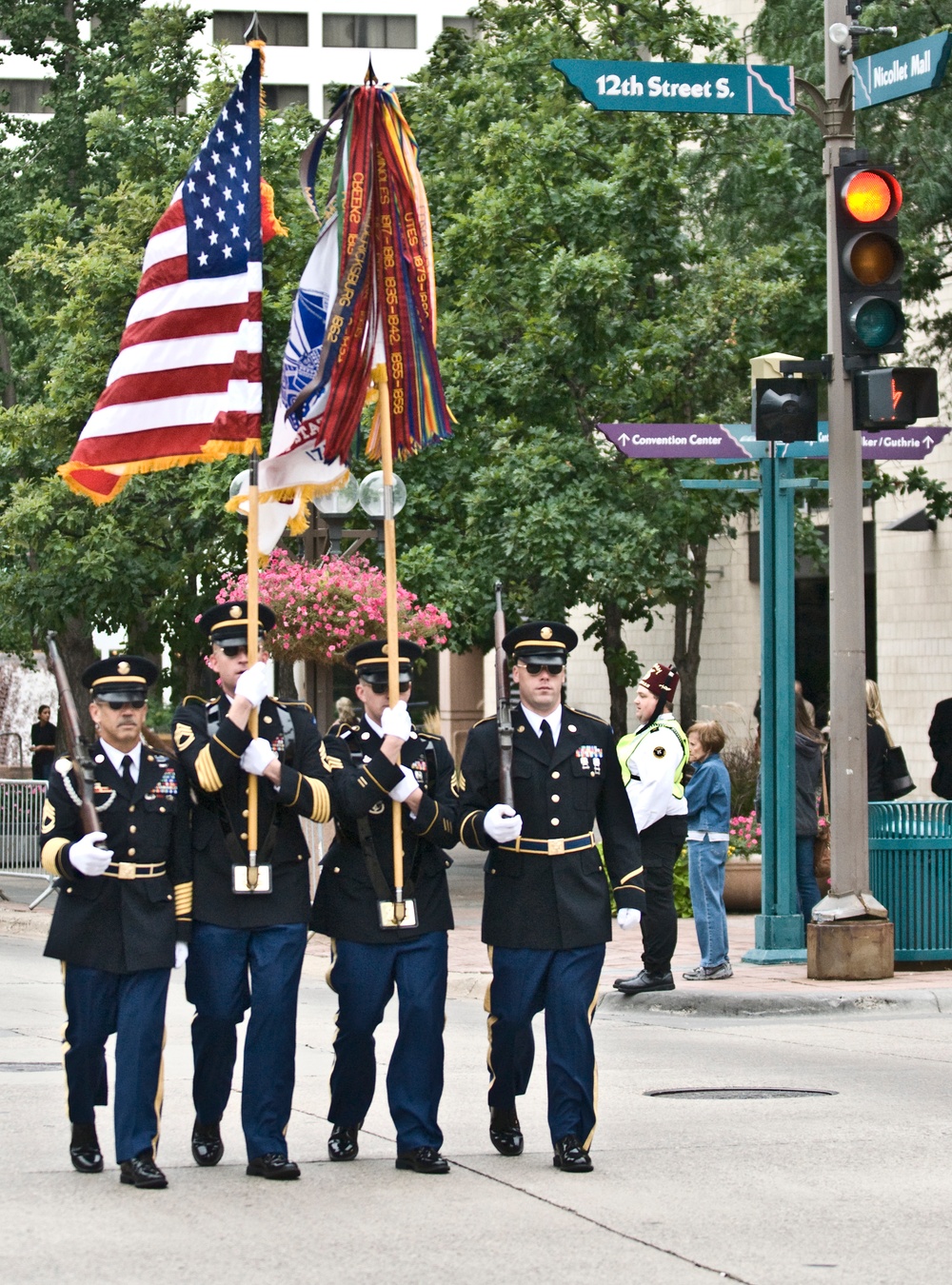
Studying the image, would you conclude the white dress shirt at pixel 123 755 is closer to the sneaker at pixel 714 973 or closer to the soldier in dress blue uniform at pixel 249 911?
the soldier in dress blue uniform at pixel 249 911

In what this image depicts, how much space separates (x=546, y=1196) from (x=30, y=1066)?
4.38 meters

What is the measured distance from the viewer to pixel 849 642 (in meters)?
13.1

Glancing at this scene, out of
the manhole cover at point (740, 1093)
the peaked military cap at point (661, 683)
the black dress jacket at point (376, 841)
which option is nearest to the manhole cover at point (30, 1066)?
the manhole cover at point (740, 1093)

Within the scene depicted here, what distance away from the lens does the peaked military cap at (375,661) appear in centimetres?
796

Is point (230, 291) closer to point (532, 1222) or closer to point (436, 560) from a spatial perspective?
point (532, 1222)

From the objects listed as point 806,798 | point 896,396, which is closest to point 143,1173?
point 896,396

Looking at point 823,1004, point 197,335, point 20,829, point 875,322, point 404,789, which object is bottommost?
point 823,1004

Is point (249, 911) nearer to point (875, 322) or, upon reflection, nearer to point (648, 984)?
point (648, 984)

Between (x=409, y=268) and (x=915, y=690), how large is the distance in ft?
68.9

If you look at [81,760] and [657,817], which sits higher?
[81,760]

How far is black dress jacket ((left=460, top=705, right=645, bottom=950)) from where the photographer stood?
775 centimetres

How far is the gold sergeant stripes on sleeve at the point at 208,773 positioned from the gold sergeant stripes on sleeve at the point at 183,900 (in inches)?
14.2

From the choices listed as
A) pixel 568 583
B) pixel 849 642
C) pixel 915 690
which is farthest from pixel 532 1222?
pixel 915 690

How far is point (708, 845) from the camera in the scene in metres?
13.5
